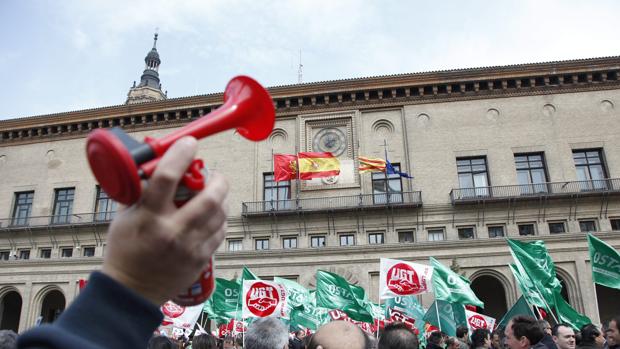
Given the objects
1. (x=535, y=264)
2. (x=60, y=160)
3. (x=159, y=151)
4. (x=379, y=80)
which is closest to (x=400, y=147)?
(x=379, y=80)

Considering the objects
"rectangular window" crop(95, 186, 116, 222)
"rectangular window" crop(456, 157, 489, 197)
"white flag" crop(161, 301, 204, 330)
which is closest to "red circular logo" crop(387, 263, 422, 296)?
"white flag" crop(161, 301, 204, 330)

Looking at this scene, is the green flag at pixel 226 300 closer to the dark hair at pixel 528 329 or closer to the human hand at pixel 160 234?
the dark hair at pixel 528 329

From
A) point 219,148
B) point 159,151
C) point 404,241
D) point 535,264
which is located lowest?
point 159,151

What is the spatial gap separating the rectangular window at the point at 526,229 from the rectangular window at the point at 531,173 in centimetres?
187

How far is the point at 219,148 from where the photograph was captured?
3353 centimetres

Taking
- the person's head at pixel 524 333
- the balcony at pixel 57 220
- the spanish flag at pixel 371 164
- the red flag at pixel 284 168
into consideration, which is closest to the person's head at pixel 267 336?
the person's head at pixel 524 333

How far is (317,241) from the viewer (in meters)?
30.2

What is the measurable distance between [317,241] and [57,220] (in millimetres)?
19179

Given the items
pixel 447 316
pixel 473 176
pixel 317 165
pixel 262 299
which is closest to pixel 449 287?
pixel 447 316

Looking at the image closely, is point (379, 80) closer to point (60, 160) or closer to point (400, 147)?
point (400, 147)

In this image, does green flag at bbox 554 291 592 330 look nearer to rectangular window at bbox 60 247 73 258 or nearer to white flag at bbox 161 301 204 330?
white flag at bbox 161 301 204 330

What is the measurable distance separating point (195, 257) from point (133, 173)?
0.26 metres

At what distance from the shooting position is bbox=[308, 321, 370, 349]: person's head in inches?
129

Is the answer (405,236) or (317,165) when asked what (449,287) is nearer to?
(405,236)
